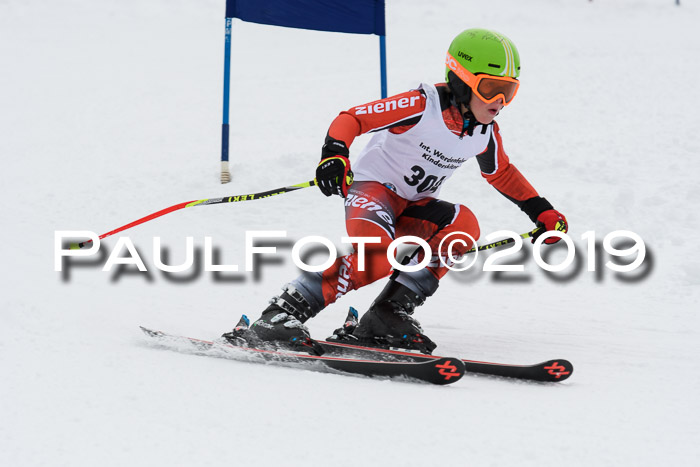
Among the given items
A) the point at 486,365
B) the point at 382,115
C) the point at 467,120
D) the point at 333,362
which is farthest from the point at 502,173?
the point at 333,362

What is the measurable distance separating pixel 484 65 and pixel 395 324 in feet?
4.50

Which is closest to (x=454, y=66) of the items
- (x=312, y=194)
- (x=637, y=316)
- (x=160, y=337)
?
(x=160, y=337)

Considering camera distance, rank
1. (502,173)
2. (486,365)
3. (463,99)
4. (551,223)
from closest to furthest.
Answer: (486,365)
(463,99)
(551,223)
(502,173)

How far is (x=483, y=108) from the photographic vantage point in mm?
3770

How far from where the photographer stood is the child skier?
3672mm

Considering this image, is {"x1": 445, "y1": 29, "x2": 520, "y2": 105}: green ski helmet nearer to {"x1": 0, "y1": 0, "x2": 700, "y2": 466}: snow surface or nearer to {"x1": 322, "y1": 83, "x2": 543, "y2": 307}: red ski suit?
{"x1": 322, "y1": 83, "x2": 543, "y2": 307}: red ski suit

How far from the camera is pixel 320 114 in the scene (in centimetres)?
995

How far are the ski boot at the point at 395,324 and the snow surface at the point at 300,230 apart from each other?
16.9 inches

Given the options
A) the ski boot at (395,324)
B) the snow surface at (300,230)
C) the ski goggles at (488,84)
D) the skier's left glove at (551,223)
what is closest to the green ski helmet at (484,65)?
the ski goggles at (488,84)

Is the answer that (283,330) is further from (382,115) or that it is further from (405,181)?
(382,115)

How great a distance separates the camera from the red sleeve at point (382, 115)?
3.68 meters

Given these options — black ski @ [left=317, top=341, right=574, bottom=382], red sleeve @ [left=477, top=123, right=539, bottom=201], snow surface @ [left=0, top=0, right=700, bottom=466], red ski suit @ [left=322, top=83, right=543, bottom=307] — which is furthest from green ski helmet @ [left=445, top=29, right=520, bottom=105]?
snow surface @ [left=0, top=0, right=700, bottom=466]

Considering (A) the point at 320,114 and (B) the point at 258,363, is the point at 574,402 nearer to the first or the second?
(B) the point at 258,363

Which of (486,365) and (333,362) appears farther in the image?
(486,365)
